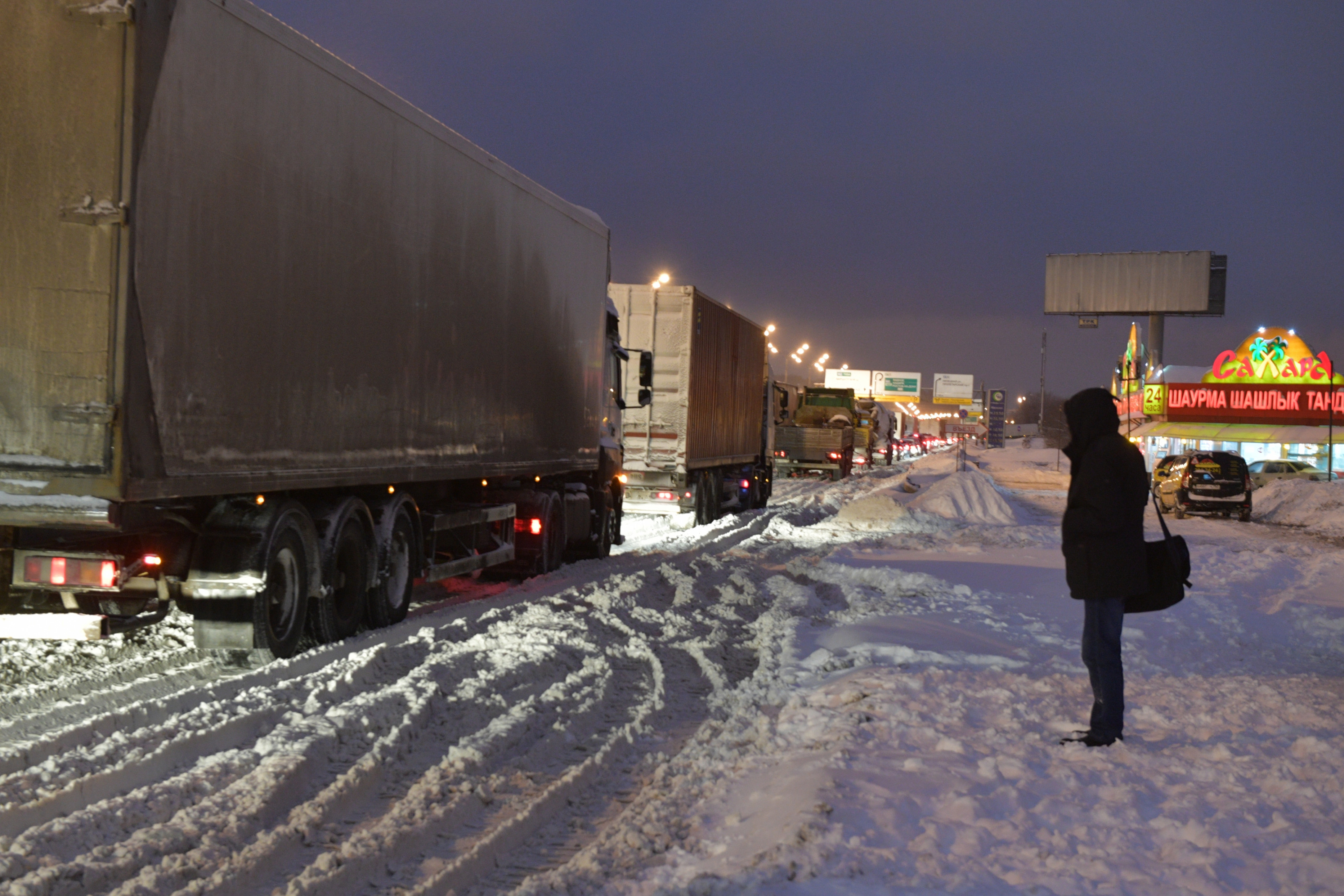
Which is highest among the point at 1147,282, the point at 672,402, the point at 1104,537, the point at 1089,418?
the point at 1147,282

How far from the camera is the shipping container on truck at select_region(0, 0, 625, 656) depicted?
6.36m

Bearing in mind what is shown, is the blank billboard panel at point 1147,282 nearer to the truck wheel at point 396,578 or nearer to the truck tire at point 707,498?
the truck tire at point 707,498

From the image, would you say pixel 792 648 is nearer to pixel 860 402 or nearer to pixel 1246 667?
pixel 1246 667

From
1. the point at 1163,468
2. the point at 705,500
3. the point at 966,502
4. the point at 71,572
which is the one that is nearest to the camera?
the point at 71,572

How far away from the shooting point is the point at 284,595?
8555 millimetres

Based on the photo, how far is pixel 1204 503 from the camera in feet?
110

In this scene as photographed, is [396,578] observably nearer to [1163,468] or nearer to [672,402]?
[672,402]

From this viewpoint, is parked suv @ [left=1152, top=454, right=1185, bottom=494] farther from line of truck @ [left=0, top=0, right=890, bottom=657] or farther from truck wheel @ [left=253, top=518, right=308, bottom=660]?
truck wheel @ [left=253, top=518, right=308, bottom=660]

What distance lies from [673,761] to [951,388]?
142 m

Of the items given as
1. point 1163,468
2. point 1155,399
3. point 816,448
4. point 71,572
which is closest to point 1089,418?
point 71,572

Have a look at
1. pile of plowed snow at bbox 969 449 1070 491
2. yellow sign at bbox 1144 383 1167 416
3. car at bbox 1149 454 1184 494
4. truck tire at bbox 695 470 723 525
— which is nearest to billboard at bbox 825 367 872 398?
pile of plowed snow at bbox 969 449 1070 491

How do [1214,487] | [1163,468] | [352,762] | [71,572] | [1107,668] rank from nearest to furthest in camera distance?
[352,762]
[1107,668]
[71,572]
[1214,487]
[1163,468]

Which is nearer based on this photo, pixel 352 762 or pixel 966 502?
pixel 352 762

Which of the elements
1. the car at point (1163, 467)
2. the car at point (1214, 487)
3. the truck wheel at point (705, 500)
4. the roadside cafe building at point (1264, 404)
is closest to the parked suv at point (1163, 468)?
the car at point (1163, 467)
